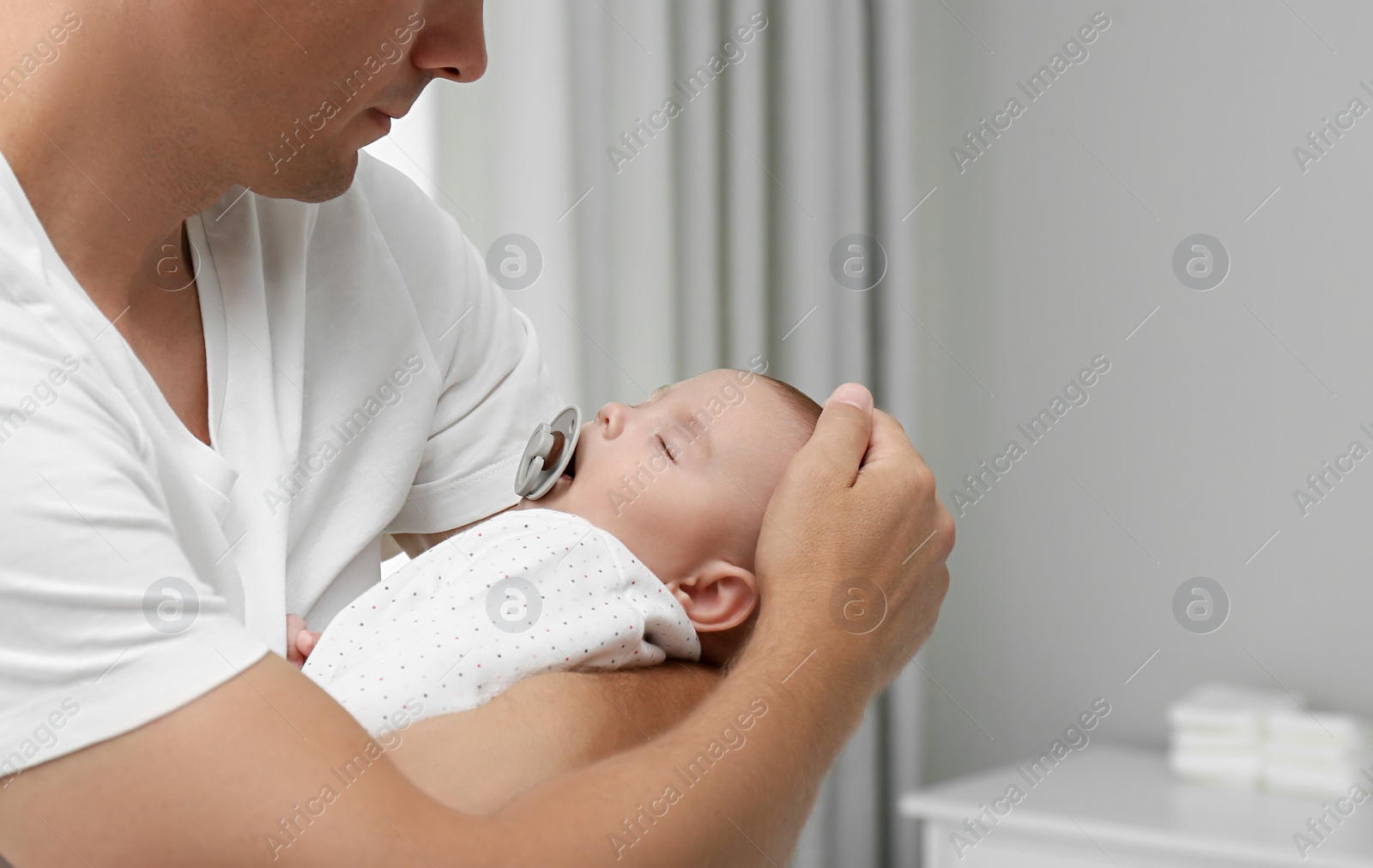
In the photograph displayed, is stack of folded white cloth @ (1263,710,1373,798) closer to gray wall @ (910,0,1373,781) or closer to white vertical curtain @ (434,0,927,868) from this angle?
gray wall @ (910,0,1373,781)

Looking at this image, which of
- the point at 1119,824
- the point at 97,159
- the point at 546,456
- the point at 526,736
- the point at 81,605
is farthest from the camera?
the point at 1119,824

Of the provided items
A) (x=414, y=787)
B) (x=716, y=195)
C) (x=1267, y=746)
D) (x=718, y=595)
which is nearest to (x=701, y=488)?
(x=718, y=595)

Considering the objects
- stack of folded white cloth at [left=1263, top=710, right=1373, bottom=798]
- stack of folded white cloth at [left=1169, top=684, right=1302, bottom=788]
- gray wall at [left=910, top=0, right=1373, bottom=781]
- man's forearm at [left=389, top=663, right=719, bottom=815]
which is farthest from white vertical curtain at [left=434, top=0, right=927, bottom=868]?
man's forearm at [left=389, top=663, right=719, bottom=815]

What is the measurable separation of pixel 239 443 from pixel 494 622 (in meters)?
0.24

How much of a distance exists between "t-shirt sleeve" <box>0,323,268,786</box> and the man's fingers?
0.44 metres

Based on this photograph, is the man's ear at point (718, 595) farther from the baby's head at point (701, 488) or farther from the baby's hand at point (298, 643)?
the baby's hand at point (298, 643)

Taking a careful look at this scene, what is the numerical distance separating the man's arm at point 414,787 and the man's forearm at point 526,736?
1 cm

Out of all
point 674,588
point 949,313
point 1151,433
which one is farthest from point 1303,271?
point 674,588

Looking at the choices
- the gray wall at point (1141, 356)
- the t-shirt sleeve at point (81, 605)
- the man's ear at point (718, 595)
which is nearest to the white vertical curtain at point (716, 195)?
the gray wall at point (1141, 356)

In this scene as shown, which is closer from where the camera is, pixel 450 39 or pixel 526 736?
pixel 526 736

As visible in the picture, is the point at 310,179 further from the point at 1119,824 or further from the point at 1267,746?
the point at 1267,746

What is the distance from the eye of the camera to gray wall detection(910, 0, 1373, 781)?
6.72 feet

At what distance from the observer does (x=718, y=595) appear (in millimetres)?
940

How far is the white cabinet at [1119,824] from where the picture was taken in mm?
1537
